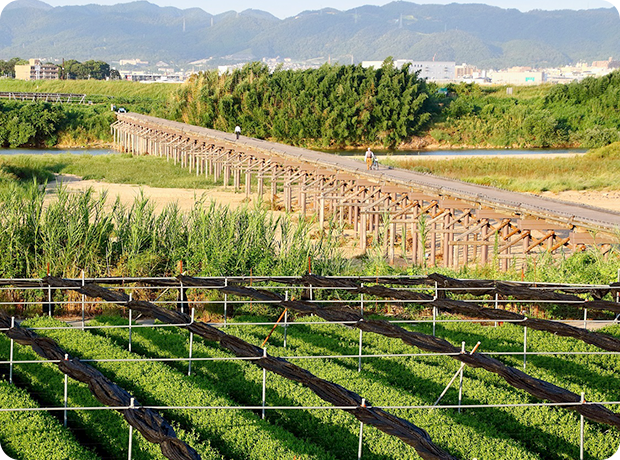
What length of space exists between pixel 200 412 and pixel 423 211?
13.5m

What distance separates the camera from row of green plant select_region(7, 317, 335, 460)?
7.12 metres

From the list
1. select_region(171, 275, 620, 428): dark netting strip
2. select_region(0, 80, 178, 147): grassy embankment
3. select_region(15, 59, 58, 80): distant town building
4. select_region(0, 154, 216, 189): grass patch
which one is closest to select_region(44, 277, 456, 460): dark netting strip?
select_region(171, 275, 620, 428): dark netting strip

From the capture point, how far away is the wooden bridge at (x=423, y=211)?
16.8 meters

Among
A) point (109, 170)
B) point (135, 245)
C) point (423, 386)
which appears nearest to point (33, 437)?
point (423, 386)

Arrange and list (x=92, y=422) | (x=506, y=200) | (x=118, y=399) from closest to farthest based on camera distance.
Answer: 1. (x=118, y=399)
2. (x=92, y=422)
3. (x=506, y=200)

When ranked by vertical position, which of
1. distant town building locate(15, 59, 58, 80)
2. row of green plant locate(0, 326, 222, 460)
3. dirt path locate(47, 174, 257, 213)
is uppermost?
distant town building locate(15, 59, 58, 80)

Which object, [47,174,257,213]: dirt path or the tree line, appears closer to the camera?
[47,174,257,213]: dirt path

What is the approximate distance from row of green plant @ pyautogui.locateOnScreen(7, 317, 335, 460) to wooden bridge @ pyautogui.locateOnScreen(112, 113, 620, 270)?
6.47 m

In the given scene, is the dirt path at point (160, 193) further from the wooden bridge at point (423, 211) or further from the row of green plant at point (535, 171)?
the row of green plant at point (535, 171)

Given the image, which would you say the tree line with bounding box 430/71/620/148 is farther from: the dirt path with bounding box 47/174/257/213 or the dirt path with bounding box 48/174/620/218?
the dirt path with bounding box 47/174/257/213

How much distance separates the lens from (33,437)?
711 centimetres

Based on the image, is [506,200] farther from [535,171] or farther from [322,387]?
[535,171]

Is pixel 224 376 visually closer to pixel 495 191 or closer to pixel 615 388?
pixel 615 388

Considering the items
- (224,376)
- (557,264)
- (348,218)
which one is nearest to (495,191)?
(348,218)
